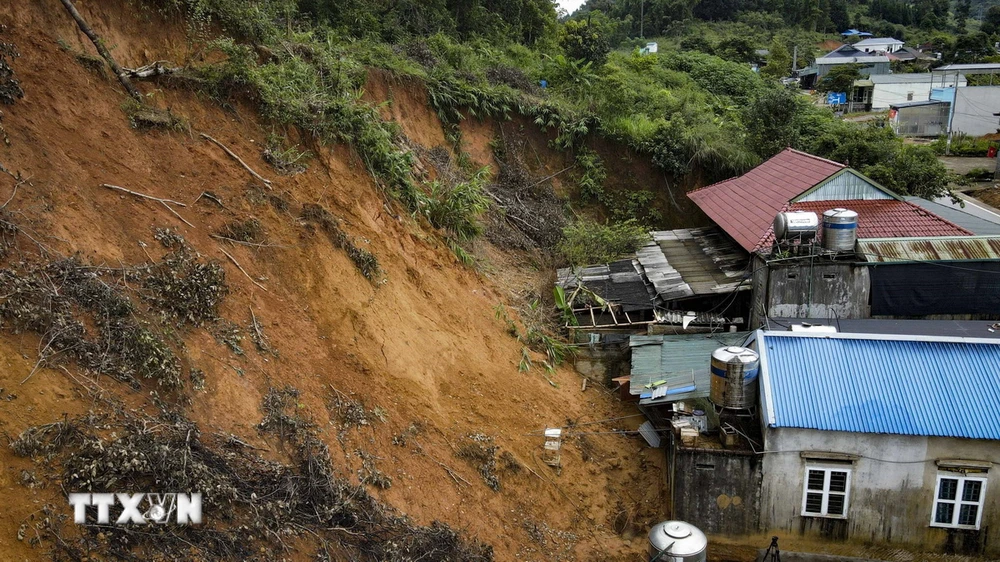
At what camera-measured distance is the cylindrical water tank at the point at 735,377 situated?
444 inches

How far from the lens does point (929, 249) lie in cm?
1454

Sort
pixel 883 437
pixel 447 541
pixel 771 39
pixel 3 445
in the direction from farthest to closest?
pixel 771 39, pixel 883 437, pixel 447 541, pixel 3 445

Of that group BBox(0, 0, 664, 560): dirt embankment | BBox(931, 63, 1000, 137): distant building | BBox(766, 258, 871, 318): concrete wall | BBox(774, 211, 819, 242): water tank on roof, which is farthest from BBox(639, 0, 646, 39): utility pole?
BBox(0, 0, 664, 560): dirt embankment

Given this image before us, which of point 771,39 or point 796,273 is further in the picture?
point 771,39

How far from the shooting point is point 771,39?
65.9 m

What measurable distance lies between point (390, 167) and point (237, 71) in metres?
3.63

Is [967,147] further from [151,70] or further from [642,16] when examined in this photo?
[151,70]

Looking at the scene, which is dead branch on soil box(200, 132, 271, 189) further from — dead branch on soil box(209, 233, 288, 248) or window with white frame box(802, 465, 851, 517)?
window with white frame box(802, 465, 851, 517)

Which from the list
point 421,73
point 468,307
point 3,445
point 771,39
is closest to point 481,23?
point 421,73

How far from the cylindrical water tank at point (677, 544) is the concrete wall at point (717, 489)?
149 cm

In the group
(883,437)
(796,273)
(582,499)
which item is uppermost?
(796,273)

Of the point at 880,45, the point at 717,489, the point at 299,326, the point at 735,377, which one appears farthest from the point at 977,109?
the point at 299,326

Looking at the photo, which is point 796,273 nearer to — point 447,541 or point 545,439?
point 545,439

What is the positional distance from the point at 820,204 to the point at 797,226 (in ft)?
11.5
